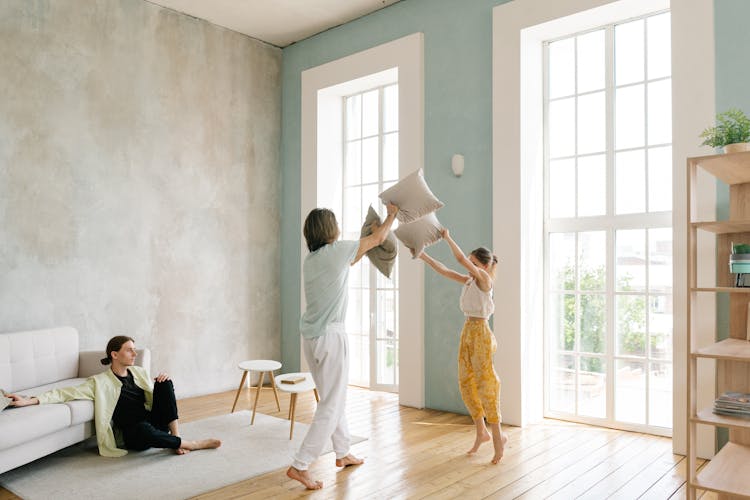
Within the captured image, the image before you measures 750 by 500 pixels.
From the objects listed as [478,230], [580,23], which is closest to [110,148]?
[478,230]

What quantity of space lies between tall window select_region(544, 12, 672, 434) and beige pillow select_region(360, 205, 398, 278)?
180cm

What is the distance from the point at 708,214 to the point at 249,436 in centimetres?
353

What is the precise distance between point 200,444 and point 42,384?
1340 millimetres

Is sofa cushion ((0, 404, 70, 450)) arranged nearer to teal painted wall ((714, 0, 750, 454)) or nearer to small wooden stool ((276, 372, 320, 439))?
small wooden stool ((276, 372, 320, 439))

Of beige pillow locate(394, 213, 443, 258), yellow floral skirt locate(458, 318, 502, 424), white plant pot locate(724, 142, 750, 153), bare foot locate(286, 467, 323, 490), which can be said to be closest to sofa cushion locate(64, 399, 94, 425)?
bare foot locate(286, 467, 323, 490)

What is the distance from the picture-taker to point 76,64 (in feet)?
16.7

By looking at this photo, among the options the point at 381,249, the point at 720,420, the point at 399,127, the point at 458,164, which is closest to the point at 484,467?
the point at 720,420

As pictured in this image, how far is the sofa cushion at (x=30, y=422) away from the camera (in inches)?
131

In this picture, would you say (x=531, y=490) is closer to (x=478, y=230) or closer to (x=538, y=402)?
(x=538, y=402)

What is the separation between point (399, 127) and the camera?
5543mm

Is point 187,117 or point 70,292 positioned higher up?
point 187,117

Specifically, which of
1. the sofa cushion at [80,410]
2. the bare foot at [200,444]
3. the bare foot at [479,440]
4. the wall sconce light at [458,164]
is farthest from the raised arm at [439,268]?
the sofa cushion at [80,410]

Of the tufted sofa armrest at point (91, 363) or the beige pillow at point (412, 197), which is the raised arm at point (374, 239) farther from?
the tufted sofa armrest at point (91, 363)

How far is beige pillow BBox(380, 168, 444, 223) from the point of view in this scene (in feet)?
11.9
